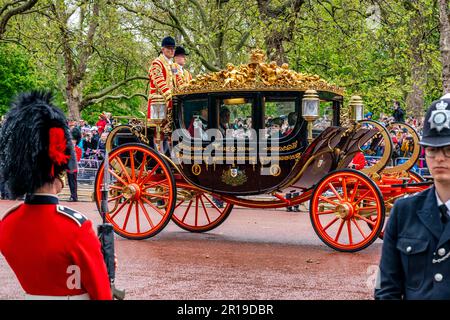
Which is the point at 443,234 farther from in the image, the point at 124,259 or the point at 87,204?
the point at 87,204

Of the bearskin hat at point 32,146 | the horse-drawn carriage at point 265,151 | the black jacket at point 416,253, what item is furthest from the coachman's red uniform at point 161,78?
the black jacket at point 416,253

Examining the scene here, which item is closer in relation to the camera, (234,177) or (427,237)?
(427,237)

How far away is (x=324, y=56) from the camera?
22.8m

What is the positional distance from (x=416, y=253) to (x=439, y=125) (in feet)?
1.61

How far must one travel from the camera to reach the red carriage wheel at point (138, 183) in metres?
9.00

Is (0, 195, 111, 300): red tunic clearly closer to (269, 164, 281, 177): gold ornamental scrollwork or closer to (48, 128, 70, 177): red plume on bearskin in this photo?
(48, 128, 70, 177): red plume on bearskin

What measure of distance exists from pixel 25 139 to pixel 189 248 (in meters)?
5.58

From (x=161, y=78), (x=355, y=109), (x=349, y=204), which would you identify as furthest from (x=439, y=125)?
(x=161, y=78)

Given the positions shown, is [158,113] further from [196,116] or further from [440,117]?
[440,117]

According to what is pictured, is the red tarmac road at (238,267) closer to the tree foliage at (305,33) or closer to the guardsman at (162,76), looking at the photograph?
the guardsman at (162,76)

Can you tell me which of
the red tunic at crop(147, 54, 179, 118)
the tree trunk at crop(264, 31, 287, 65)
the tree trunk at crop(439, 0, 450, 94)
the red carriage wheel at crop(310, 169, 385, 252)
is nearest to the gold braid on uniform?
the red tunic at crop(147, 54, 179, 118)

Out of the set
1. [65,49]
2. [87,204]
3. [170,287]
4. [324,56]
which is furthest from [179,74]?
[324,56]

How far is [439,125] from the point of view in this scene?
9.02 feet

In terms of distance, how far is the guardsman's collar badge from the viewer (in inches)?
108
